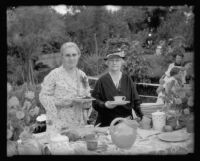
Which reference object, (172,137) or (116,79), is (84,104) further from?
(172,137)

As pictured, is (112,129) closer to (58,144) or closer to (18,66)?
(58,144)

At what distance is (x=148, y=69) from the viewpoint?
6.52 metres

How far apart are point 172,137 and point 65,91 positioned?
1.09m

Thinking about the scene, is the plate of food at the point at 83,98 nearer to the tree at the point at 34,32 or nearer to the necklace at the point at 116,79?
the necklace at the point at 116,79

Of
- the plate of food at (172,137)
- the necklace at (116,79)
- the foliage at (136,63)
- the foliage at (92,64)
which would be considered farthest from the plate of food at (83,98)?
the foliage at (136,63)

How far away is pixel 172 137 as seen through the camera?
248 centimetres

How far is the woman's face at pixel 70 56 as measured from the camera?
2832 mm

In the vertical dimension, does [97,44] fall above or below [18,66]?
above

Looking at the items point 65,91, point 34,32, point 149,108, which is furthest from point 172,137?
point 34,32

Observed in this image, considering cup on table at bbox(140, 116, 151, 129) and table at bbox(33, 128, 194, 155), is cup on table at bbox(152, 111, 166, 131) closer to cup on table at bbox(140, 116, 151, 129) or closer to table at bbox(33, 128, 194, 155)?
cup on table at bbox(140, 116, 151, 129)
